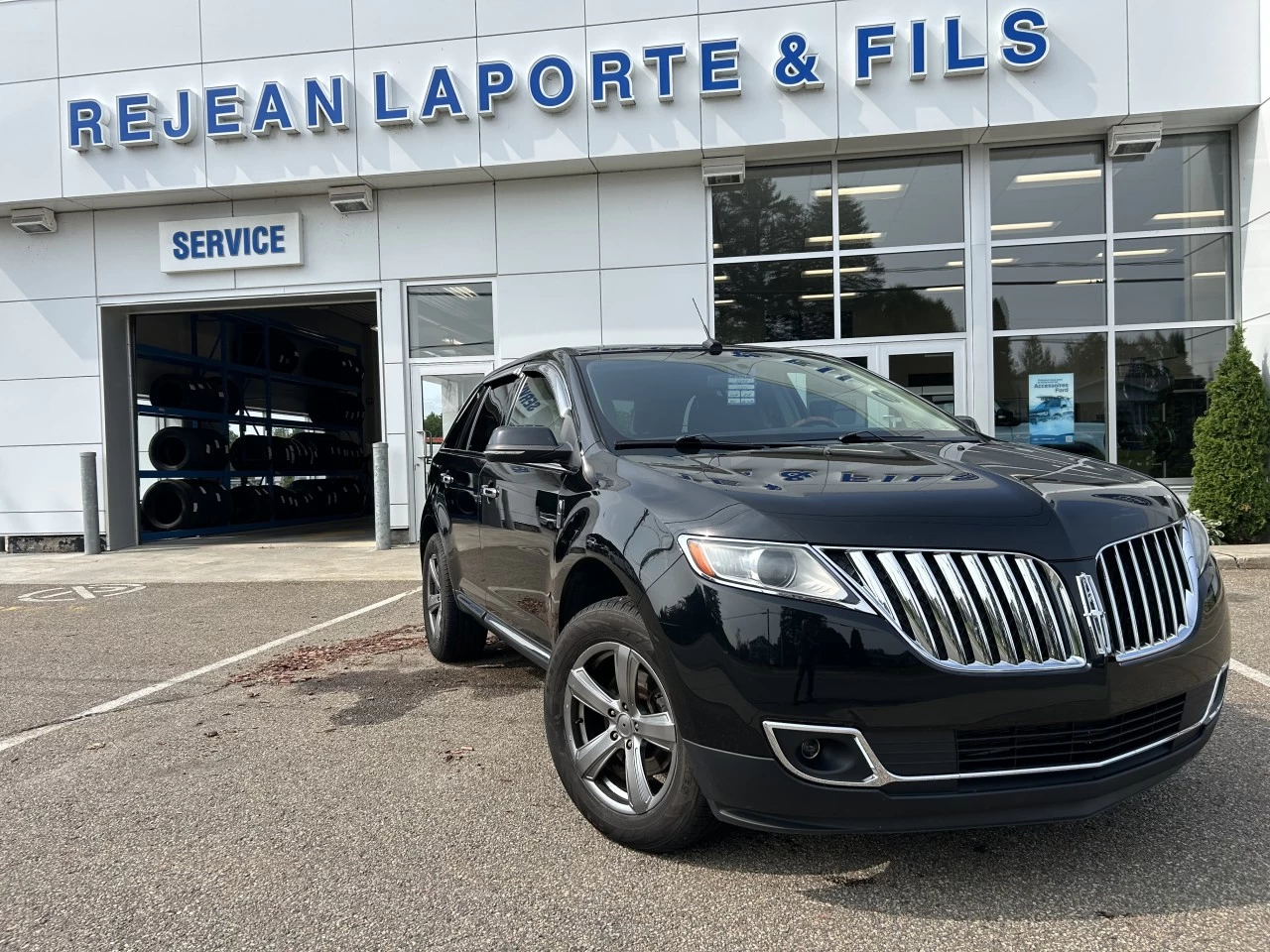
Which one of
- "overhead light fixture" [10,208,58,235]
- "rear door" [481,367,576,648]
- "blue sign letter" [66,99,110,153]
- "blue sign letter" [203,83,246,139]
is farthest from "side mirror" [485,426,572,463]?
"overhead light fixture" [10,208,58,235]

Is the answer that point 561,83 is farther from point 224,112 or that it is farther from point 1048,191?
point 1048,191

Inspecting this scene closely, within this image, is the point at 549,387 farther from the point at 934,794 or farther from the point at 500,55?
the point at 500,55

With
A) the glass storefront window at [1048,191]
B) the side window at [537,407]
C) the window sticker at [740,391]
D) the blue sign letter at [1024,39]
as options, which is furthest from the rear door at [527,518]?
the glass storefront window at [1048,191]

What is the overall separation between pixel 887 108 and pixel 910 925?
31.8 ft

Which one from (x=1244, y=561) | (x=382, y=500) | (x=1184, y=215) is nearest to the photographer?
(x=1244, y=561)

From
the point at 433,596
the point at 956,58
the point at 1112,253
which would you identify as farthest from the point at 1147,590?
the point at 1112,253

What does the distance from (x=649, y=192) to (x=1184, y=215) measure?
645 centimetres

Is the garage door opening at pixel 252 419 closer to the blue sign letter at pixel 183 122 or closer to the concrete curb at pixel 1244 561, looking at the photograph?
the blue sign letter at pixel 183 122

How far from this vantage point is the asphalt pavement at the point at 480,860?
220 centimetres

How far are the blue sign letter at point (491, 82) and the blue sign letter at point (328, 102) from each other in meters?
1.75

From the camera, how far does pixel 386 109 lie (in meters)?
10.8

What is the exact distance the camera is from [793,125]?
10172 millimetres

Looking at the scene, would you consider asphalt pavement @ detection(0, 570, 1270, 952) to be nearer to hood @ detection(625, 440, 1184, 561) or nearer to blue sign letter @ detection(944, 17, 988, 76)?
hood @ detection(625, 440, 1184, 561)

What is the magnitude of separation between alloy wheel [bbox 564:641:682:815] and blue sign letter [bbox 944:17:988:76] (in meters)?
9.49
